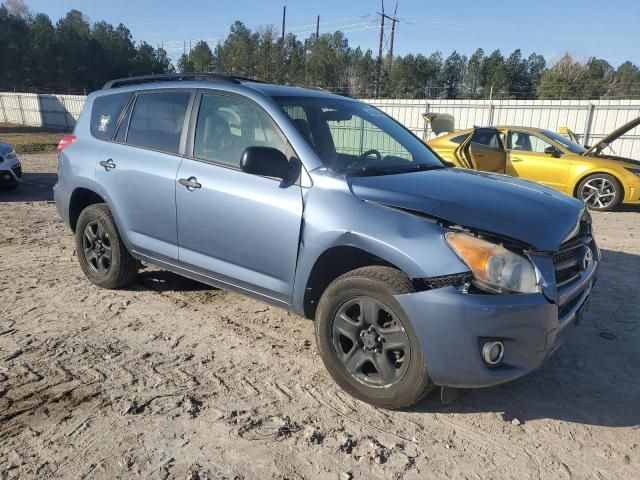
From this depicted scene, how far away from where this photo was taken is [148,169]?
13.3 feet

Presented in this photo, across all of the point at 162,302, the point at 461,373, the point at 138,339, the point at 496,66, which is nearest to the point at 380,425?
the point at 461,373

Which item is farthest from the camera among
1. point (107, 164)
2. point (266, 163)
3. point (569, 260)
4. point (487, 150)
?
point (487, 150)

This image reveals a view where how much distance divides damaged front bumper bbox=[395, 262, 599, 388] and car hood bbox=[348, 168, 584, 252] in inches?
14.4

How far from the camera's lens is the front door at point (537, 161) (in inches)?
385

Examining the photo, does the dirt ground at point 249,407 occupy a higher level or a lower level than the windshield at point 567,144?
lower

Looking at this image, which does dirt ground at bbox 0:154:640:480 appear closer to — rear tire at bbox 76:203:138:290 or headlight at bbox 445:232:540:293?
rear tire at bbox 76:203:138:290

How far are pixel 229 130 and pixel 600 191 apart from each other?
27.5 feet

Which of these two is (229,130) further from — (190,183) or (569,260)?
(569,260)

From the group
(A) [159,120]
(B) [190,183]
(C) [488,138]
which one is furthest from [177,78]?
(C) [488,138]

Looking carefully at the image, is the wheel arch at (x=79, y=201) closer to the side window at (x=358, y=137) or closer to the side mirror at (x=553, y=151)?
the side window at (x=358, y=137)

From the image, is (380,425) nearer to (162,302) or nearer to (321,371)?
(321,371)

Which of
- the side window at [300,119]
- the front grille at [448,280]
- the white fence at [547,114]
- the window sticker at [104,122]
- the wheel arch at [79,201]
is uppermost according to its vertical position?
the white fence at [547,114]

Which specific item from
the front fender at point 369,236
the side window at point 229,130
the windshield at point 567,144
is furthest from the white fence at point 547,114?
the front fender at point 369,236

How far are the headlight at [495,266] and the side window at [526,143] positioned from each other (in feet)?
27.3
